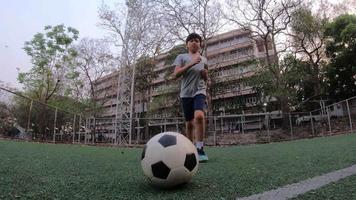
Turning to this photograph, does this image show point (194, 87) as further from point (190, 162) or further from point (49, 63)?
point (49, 63)

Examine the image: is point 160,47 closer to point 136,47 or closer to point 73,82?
point 136,47

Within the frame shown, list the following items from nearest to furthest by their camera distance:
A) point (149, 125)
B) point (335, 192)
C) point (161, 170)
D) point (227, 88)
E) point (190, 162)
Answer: point (335, 192) < point (161, 170) < point (190, 162) < point (149, 125) < point (227, 88)

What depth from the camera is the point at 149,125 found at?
16.0 metres

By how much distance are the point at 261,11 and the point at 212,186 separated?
19918mm

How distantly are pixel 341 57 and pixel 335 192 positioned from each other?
25.8 m

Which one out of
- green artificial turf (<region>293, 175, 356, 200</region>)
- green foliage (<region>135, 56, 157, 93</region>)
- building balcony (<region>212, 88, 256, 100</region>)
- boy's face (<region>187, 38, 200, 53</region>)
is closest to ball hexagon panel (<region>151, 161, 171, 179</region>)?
green artificial turf (<region>293, 175, 356, 200</region>)

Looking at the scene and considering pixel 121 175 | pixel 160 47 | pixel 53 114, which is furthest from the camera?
pixel 160 47

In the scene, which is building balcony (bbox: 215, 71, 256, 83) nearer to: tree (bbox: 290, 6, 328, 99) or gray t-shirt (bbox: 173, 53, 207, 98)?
tree (bbox: 290, 6, 328, 99)

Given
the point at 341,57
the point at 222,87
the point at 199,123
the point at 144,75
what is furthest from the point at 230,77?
the point at 199,123

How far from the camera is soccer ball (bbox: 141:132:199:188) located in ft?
7.66

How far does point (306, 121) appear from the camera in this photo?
15977 mm

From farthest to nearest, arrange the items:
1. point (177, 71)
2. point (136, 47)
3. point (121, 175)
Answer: point (136, 47) → point (177, 71) → point (121, 175)

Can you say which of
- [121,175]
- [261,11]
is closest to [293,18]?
[261,11]

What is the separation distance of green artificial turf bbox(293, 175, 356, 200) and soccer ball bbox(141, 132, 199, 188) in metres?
0.84
